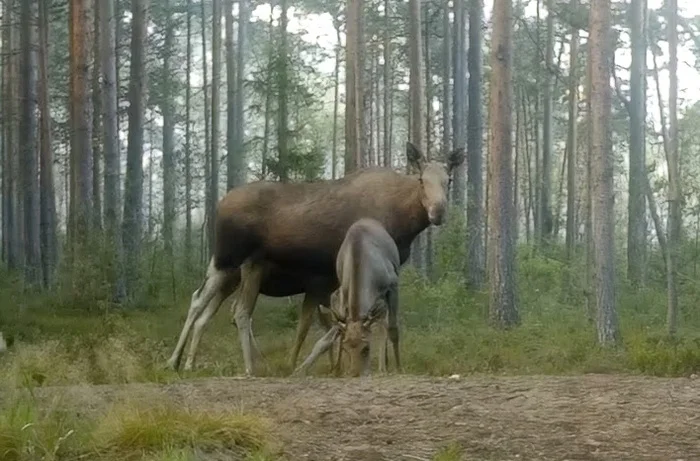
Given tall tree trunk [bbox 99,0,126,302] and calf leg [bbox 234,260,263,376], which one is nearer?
calf leg [bbox 234,260,263,376]

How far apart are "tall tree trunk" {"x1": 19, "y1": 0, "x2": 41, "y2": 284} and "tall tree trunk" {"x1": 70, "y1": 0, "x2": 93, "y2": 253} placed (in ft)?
23.4

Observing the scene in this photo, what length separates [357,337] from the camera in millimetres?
10312

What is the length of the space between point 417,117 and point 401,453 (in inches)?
742

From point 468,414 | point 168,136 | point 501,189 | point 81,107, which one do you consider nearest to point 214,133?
point 168,136

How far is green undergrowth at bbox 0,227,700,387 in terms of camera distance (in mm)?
10758

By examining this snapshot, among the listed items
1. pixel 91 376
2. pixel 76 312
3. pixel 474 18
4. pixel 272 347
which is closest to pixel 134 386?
pixel 91 376

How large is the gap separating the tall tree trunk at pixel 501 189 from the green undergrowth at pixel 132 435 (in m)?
10.0

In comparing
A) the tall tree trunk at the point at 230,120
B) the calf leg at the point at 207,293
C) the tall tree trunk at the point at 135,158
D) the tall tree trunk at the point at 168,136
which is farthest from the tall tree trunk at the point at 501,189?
the tall tree trunk at the point at 230,120

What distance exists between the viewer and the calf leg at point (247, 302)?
1240 cm

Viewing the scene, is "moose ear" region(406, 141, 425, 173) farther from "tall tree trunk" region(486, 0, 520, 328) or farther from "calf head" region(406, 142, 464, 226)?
"tall tree trunk" region(486, 0, 520, 328)

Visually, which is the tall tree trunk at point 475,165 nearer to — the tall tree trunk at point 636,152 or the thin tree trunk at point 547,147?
the tall tree trunk at point 636,152

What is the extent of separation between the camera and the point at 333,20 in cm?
4922

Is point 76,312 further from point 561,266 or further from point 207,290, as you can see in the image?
point 561,266

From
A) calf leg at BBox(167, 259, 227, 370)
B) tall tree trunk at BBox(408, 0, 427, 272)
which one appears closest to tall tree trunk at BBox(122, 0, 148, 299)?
tall tree trunk at BBox(408, 0, 427, 272)
